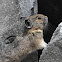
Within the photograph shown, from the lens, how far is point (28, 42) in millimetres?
5598

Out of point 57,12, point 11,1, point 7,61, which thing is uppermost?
point 11,1

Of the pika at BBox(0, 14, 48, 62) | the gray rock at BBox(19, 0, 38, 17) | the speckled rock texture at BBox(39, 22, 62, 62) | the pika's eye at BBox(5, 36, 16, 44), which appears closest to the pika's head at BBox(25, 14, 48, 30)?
the pika at BBox(0, 14, 48, 62)

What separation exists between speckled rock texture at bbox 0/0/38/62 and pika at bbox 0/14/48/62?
0.52 metres

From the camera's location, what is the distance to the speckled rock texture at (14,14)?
6.33 m

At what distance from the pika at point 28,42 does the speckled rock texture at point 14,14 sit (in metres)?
0.52

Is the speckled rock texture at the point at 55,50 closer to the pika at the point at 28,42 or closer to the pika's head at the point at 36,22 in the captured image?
the pika at the point at 28,42

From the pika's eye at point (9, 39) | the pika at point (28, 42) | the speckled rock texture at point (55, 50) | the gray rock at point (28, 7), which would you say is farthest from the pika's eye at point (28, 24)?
the speckled rock texture at point (55, 50)

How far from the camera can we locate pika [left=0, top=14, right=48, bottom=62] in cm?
539

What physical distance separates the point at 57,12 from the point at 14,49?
130 inches

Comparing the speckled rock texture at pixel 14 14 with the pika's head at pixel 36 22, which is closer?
the pika's head at pixel 36 22

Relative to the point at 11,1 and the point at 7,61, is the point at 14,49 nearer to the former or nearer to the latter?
the point at 7,61

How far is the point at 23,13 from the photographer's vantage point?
6.47m

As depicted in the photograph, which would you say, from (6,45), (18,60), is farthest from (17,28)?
(18,60)

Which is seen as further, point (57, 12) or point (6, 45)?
point (57, 12)
